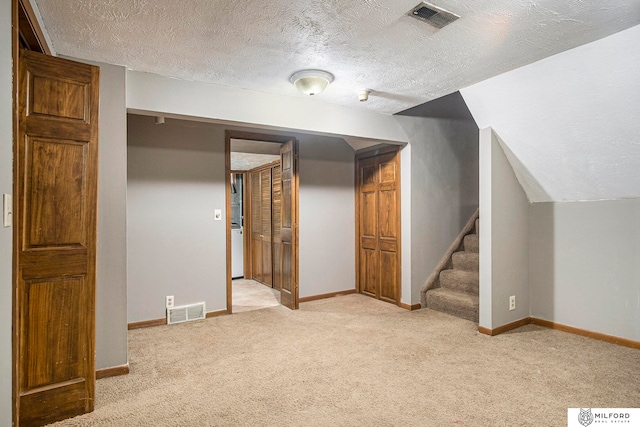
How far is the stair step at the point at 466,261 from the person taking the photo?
4160 millimetres

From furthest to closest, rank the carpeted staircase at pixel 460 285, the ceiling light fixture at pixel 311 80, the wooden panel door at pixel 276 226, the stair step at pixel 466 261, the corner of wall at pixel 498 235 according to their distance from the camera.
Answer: the wooden panel door at pixel 276 226
the stair step at pixel 466 261
the carpeted staircase at pixel 460 285
the corner of wall at pixel 498 235
the ceiling light fixture at pixel 311 80

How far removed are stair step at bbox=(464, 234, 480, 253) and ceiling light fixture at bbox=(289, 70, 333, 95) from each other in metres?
2.70

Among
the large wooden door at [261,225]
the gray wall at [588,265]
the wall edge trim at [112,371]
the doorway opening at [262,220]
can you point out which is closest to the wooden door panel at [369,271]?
the doorway opening at [262,220]

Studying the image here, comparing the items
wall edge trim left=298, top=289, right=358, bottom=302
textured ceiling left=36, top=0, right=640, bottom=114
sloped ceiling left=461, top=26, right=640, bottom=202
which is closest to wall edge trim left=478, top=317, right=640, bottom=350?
sloped ceiling left=461, top=26, right=640, bottom=202

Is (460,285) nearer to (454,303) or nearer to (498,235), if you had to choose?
(454,303)

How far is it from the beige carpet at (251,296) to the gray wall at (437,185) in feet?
5.85

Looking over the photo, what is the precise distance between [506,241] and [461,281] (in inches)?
32.9

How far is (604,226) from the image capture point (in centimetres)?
322

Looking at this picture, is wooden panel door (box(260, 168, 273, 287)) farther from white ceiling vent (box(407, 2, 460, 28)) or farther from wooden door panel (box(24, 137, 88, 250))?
white ceiling vent (box(407, 2, 460, 28))

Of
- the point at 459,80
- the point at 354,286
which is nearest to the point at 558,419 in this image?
the point at 459,80

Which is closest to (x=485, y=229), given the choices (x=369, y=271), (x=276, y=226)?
(x=369, y=271)

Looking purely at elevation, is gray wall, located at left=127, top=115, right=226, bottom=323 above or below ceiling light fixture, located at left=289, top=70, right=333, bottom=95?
below

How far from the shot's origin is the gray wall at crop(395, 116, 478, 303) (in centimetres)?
425

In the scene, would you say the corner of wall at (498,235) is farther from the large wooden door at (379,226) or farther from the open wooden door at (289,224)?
the open wooden door at (289,224)
